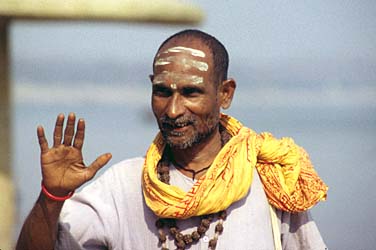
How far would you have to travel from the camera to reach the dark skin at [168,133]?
3.24m

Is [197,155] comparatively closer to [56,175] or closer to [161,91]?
[161,91]

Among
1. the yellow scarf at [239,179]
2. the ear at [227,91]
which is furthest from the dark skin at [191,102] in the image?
the yellow scarf at [239,179]

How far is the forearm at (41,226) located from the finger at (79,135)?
0.22 metres

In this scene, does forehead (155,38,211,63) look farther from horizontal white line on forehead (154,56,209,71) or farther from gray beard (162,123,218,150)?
gray beard (162,123,218,150)

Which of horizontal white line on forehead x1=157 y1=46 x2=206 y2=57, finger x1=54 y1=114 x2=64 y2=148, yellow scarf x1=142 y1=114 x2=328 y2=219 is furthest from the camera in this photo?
horizontal white line on forehead x1=157 y1=46 x2=206 y2=57

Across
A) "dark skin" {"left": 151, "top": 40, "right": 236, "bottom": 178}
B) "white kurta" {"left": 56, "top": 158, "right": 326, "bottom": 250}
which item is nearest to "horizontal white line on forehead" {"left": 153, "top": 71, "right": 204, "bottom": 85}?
"dark skin" {"left": 151, "top": 40, "right": 236, "bottom": 178}

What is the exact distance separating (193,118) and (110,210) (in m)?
0.47

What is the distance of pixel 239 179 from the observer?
3471 millimetres

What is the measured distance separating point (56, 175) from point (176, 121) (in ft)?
1.65

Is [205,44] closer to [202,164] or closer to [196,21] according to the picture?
[202,164]

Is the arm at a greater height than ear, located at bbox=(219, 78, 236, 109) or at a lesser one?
lesser

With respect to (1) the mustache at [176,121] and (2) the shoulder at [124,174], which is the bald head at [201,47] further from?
(2) the shoulder at [124,174]

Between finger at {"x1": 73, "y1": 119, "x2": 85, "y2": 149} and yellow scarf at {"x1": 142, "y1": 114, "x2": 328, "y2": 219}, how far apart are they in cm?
33

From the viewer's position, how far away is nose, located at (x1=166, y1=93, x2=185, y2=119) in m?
3.42
